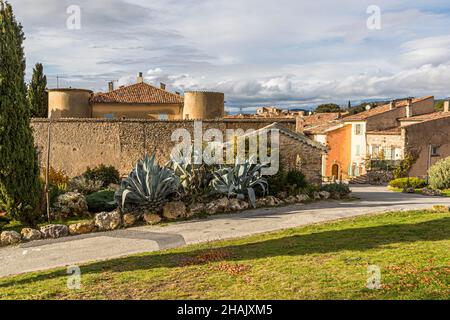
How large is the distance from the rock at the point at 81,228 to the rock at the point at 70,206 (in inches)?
73.5

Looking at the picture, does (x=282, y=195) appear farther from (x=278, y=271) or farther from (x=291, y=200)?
(x=278, y=271)

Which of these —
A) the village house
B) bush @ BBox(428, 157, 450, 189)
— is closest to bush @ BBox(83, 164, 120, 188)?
bush @ BBox(428, 157, 450, 189)

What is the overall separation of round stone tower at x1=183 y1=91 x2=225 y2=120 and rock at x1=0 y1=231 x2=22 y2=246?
72.3 feet

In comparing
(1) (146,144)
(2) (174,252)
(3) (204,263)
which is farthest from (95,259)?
(1) (146,144)

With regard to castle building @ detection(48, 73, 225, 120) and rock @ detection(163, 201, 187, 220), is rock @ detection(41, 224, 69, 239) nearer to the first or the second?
rock @ detection(163, 201, 187, 220)

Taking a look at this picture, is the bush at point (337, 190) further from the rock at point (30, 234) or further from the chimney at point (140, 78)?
the chimney at point (140, 78)

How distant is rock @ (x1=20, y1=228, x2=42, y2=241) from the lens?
15.5 meters

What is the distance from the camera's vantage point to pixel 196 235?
51.0 ft

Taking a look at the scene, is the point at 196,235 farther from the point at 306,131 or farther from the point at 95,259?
the point at 306,131

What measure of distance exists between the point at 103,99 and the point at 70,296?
33.5 metres

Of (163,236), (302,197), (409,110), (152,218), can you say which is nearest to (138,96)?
(302,197)

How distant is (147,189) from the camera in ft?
59.5

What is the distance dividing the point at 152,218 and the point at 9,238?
4.85 meters
